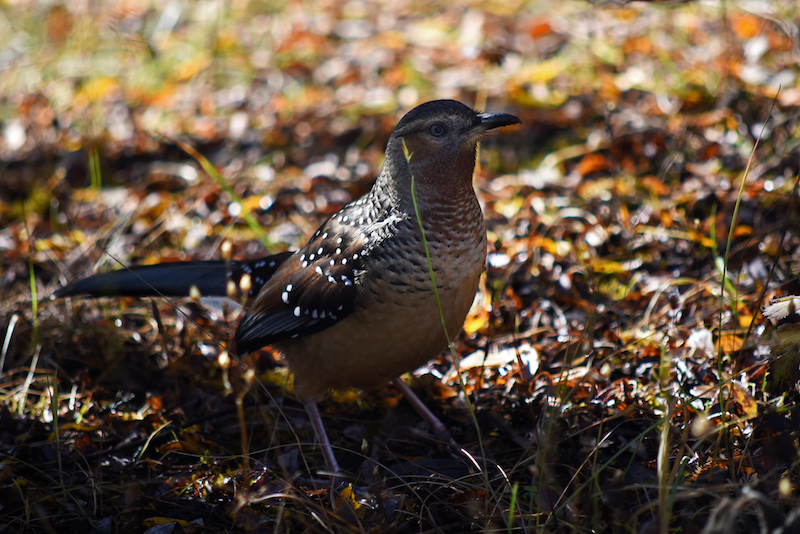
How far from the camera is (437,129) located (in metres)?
3.21

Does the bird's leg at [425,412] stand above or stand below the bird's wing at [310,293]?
below

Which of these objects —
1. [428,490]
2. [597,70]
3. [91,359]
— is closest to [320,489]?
[428,490]

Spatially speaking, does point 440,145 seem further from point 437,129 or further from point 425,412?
point 425,412

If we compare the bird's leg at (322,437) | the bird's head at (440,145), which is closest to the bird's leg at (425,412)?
the bird's leg at (322,437)

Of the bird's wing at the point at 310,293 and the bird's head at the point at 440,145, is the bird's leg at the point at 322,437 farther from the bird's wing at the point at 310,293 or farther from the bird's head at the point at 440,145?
the bird's head at the point at 440,145

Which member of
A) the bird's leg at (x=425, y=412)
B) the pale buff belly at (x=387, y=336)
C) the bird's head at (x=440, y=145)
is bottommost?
the bird's leg at (x=425, y=412)

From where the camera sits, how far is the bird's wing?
3143 millimetres

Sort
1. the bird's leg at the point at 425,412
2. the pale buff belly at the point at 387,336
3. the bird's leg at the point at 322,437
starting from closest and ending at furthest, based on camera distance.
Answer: the pale buff belly at the point at 387,336
the bird's leg at the point at 322,437
the bird's leg at the point at 425,412

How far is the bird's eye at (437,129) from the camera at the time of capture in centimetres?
321

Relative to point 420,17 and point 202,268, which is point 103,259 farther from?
point 420,17

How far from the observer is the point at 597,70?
5977mm

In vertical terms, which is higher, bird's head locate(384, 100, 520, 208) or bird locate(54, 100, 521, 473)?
bird's head locate(384, 100, 520, 208)

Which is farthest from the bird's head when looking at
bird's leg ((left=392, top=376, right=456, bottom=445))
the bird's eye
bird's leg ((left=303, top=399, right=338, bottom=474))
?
bird's leg ((left=303, top=399, right=338, bottom=474))

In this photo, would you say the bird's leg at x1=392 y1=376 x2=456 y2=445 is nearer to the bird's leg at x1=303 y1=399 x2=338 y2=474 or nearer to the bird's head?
the bird's leg at x1=303 y1=399 x2=338 y2=474
